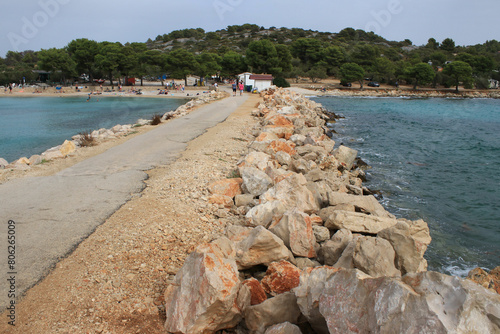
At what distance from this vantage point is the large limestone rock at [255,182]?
22.5 ft

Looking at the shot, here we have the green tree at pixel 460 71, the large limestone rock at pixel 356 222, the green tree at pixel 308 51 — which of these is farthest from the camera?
the green tree at pixel 308 51

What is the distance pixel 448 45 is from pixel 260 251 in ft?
461

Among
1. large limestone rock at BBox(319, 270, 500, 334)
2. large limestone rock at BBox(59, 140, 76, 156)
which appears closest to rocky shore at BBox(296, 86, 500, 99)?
large limestone rock at BBox(59, 140, 76, 156)

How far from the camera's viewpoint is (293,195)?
6.13 metres

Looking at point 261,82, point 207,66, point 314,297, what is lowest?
point 314,297

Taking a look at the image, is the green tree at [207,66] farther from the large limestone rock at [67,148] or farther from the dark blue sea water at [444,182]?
the large limestone rock at [67,148]

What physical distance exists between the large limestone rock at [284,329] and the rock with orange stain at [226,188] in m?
4.06

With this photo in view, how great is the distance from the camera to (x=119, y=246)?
15.4ft

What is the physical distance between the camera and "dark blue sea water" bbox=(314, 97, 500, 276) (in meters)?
7.64

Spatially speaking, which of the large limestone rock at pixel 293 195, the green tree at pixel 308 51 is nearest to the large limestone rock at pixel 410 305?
the large limestone rock at pixel 293 195

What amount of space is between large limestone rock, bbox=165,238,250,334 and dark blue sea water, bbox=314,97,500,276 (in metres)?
4.84

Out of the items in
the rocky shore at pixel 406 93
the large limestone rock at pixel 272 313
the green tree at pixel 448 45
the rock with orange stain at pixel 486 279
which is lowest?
the large limestone rock at pixel 272 313

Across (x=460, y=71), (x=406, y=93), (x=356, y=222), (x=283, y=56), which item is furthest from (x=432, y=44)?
(x=356, y=222)

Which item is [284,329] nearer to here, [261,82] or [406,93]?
[261,82]
